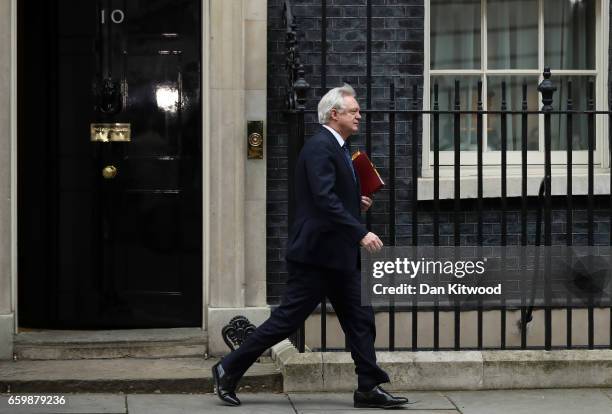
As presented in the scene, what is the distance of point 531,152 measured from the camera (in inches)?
390

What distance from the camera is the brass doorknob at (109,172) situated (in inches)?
368

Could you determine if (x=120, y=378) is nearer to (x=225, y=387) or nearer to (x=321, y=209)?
(x=225, y=387)

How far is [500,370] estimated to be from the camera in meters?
8.24

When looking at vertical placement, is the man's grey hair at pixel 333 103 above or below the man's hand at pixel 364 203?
above

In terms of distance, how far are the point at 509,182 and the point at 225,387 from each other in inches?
115

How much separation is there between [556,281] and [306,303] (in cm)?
246

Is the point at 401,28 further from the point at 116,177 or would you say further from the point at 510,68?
the point at 116,177

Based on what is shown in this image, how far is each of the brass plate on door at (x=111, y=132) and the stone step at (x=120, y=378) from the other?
1.61 metres

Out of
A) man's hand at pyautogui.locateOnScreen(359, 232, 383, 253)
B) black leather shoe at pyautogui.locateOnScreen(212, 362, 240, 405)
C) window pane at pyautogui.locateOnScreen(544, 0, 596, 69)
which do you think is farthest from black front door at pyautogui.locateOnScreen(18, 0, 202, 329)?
window pane at pyautogui.locateOnScreen(544, 0, 596, 69)

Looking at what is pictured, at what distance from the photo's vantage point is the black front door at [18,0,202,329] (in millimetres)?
9336

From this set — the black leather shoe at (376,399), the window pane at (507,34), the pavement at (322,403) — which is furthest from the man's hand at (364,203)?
the window pane at (507,34)

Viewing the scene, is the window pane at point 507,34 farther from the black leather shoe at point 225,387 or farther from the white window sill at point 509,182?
the black leather shoe at point 225,387

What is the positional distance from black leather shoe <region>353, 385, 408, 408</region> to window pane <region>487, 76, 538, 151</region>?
111 inches

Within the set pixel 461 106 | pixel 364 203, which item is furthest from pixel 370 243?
pixel 461 106
